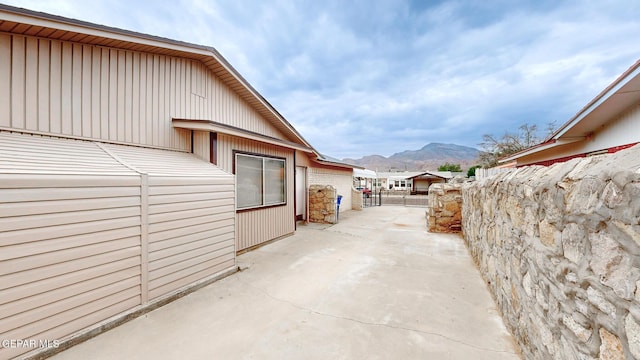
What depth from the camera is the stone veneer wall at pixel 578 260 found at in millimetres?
1152

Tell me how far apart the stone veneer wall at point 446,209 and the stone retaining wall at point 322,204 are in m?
3.50

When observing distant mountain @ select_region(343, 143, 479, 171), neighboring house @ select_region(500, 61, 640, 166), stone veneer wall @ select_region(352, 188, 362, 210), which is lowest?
stone veneer wall @ select_region(352, 188, 362, 210)

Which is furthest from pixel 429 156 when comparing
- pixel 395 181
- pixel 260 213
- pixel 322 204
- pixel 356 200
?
pixel 260 213

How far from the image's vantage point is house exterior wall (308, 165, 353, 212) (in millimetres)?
11087

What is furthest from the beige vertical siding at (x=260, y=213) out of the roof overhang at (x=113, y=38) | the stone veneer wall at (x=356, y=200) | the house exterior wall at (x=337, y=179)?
the stone veneer wall at (x=356, y=200)

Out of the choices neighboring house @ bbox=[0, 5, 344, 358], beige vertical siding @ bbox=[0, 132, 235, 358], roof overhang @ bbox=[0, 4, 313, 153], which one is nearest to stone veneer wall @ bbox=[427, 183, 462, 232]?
neighboring house @ bbox=[0, 5, 344, 358]

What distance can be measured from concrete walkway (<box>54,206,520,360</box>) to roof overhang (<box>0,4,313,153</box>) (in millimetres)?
3943

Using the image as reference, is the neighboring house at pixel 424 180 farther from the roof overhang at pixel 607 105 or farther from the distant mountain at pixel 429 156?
the distant mountain at pixel 429 156

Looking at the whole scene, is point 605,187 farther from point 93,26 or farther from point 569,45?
point 569,45

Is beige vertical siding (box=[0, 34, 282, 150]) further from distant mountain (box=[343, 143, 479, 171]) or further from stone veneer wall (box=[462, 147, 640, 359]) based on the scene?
distant mountain (box=[343, 143, 479, 171])

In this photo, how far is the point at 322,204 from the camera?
9.86 meters

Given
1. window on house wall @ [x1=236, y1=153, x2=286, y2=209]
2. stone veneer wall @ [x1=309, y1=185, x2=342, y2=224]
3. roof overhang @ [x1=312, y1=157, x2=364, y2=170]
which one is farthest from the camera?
roof overhang @ [x1=312, y1=157, x2=364, y2=170]

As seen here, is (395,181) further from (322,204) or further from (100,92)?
(100,92)

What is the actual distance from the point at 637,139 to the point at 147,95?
8.81m
